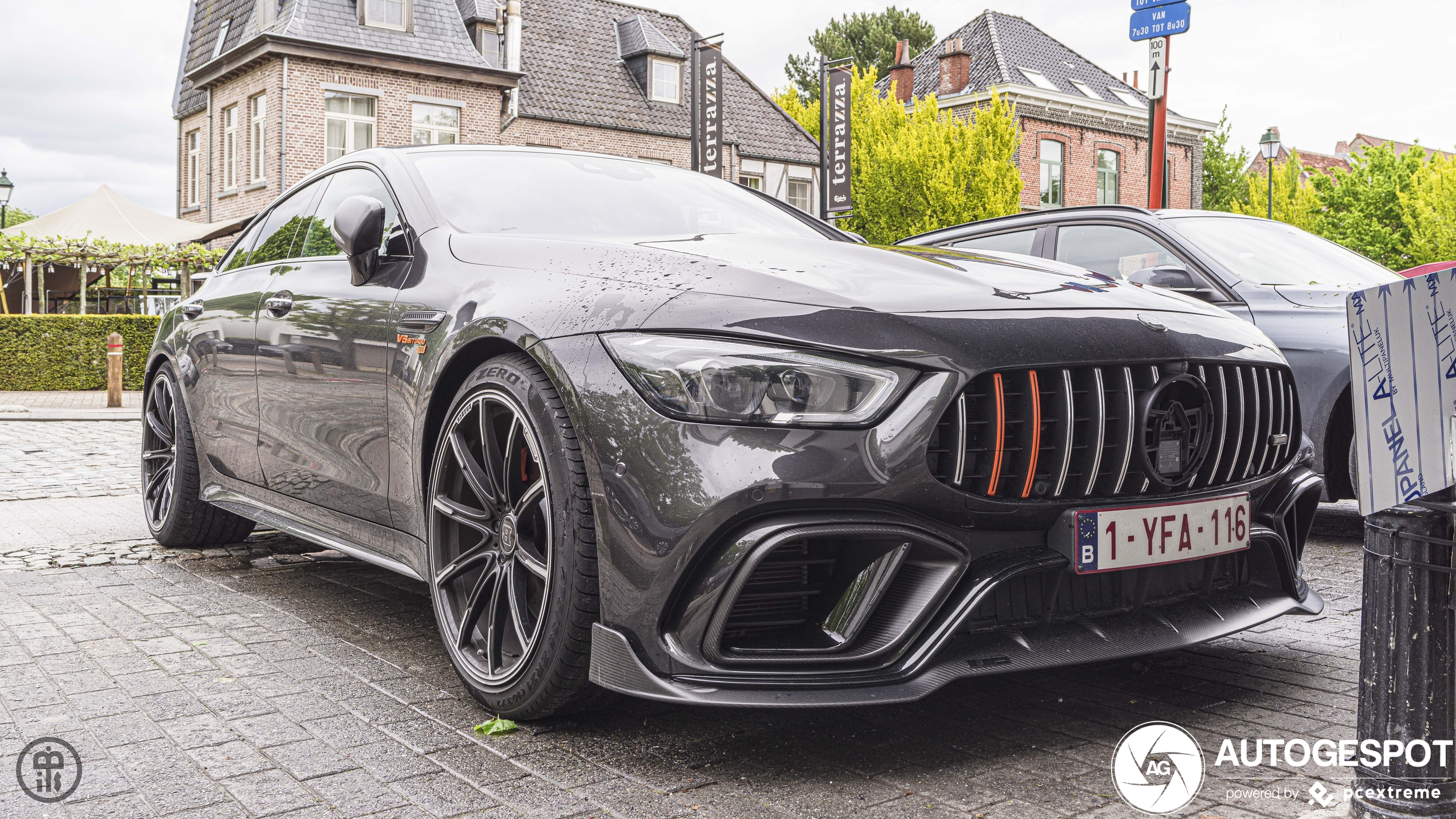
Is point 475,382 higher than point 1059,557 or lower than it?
higher

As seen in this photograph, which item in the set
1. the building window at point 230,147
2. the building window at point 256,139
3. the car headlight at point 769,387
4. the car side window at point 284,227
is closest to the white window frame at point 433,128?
the building window at point 256,139

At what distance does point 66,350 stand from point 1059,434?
19027mm

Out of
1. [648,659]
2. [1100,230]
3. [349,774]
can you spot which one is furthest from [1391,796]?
[1100,230]

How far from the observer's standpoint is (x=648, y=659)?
241 cm

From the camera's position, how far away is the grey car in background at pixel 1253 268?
17.0 feet

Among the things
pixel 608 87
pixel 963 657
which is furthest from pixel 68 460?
pixel 608 87

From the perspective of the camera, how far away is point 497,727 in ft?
9.11

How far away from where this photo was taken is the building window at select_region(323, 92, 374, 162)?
989 inches

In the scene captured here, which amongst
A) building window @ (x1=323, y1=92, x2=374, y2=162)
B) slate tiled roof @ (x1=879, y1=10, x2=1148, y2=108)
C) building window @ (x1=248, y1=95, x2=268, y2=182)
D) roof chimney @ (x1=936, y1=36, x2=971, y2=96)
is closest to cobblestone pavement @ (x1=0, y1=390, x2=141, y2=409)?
building window @ (x1=323, y1=92, x2=374, y2=162)

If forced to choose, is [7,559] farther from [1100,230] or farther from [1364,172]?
[1364,172]

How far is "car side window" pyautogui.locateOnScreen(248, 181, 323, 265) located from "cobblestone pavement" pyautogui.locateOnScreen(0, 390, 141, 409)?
12154 mm

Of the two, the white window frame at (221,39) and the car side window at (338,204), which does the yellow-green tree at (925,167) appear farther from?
the car side window at (338,204)

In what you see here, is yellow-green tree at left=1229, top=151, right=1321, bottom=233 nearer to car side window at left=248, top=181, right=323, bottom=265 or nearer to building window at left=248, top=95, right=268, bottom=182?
building window at left=248, top=95, right=268, bottom=182

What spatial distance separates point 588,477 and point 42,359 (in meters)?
18.4
